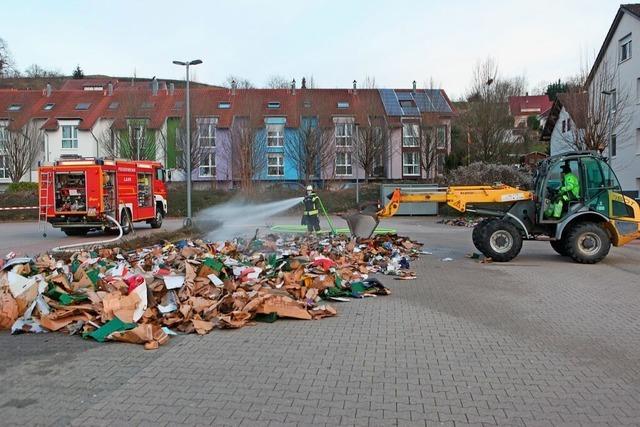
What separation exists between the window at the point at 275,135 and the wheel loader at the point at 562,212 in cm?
3771

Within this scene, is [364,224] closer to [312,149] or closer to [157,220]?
[157,220]

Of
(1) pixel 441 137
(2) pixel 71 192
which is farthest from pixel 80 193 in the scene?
(1) pixel 441 137

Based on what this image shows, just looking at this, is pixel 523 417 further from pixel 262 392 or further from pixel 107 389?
pixel 107 389

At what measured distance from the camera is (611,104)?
94.8 ft

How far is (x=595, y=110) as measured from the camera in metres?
29.3

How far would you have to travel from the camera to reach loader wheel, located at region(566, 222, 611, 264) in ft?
44.3

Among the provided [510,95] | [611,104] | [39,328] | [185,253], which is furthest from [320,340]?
[510,95]

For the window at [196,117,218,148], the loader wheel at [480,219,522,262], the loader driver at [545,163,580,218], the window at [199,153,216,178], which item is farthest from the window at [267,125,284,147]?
the loader driver at [545,163,580,218]

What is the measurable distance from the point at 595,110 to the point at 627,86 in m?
8.26

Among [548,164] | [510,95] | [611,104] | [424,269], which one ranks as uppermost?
[510,95]

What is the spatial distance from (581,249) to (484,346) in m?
8.39

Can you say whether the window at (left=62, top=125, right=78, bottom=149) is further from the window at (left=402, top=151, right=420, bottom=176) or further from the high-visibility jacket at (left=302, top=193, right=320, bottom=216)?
the high-visibility jacket at (left=302, top=193, right=320, bottom=216)

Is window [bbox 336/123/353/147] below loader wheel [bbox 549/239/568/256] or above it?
above

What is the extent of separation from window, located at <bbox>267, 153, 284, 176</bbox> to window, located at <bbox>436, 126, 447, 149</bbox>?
45.6ft
